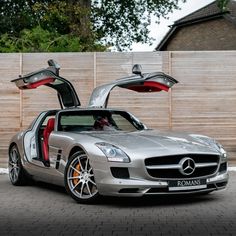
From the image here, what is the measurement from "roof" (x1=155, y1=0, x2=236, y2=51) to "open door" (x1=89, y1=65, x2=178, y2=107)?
23.4 metres

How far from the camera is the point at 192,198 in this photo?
929cm

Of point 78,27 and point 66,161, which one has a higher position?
point 78,27

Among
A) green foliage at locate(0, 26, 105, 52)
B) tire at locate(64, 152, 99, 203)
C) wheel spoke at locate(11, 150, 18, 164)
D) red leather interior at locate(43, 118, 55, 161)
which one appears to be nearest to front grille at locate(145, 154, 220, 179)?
tire at locate(64, 152, 99, 203)

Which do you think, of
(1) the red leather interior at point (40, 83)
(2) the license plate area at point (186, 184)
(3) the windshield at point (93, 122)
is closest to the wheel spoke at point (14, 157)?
(1) the red leather interior at point (40, 83)

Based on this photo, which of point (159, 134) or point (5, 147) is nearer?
point (159, 134)

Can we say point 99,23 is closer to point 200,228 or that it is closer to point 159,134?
point 159,134

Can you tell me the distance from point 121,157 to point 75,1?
781 inches

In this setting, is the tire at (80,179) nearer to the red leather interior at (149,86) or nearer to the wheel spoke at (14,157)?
the red leather interior at (149,86)

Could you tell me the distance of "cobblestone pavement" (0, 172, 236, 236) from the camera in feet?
22.0

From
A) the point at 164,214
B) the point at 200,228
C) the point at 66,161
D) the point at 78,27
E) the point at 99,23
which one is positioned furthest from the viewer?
the point at 99,23

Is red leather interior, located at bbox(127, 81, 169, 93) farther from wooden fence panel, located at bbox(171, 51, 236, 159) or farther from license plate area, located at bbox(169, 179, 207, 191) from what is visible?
wooden fence panel, located at bbox(171, 51, 236, 159)

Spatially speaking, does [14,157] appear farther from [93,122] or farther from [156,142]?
[156,142]

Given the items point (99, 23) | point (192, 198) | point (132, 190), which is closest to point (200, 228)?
point (132, 190)

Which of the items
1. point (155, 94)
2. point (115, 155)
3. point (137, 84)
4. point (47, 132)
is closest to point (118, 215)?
point (115, 155)
